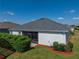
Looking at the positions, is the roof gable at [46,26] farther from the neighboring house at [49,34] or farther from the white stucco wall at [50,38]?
the white stucco wall at [50,38]

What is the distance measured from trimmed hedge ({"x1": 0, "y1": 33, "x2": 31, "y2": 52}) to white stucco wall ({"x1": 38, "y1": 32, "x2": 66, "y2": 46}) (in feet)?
17.0

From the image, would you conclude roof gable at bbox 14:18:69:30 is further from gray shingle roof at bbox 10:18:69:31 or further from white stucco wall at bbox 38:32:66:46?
white stucco wall at bbox 38:32:66:46

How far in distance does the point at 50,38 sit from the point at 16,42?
23.2 feet

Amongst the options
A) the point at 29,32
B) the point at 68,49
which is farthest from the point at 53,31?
the point at 29,32

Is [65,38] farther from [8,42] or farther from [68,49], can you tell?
[8,42]

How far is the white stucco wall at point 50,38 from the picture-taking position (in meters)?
21.4

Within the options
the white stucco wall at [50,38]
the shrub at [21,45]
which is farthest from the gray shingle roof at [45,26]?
the shrub at [21,45]

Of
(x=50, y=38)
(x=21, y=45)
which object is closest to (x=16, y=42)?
(x=21, y=45)

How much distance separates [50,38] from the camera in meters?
22.8

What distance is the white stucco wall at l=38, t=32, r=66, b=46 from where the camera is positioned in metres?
21.4

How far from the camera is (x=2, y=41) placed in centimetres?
1994

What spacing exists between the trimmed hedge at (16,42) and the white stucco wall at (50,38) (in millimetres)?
5177

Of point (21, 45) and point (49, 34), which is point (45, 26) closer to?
point (49, 34)

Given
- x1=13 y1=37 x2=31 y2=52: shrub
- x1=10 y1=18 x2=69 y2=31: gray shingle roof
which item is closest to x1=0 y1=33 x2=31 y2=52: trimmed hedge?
x1=13 y1=37 x2=31 y2=52: shrub
